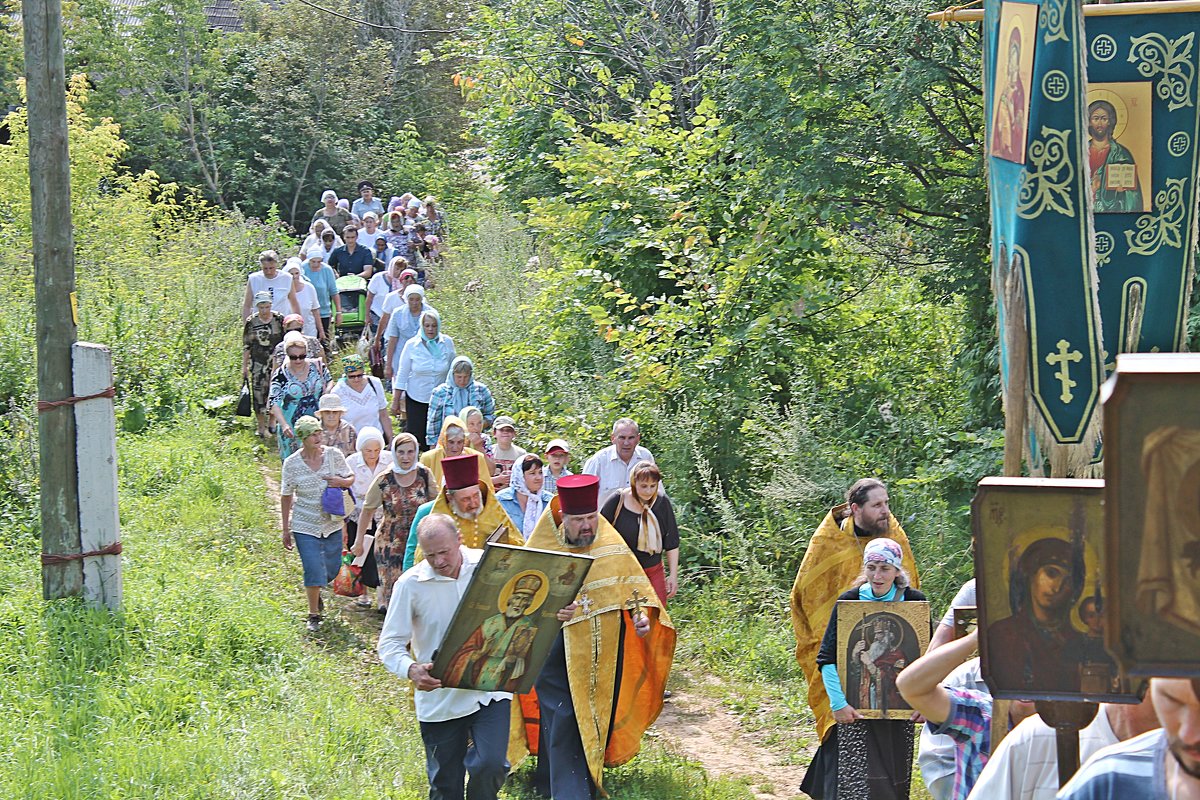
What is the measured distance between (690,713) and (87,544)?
4.38m

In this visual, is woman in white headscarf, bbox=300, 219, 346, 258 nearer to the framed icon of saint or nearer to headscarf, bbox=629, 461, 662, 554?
headscarf, bbox=629, 461, 662, 554

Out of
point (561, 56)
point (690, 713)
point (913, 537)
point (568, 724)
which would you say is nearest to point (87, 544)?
point (568, 724)

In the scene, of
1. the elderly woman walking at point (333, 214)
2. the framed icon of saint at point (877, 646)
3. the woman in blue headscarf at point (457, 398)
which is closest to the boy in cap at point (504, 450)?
the woman in blue headscarf at point (457, 398)

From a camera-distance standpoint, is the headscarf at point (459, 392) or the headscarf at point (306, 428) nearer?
the headscarf at point (306, 428)

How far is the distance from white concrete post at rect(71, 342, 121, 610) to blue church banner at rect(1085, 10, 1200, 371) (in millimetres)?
6486

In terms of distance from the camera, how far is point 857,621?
6898mm

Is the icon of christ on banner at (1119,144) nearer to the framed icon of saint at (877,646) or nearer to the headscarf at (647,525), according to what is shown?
the framed icon of saint at (877,646)

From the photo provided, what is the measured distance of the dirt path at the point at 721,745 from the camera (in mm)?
9453

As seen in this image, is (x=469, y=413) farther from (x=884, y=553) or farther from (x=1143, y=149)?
(x=1143, y=149)

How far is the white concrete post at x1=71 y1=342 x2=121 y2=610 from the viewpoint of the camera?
9.63 m

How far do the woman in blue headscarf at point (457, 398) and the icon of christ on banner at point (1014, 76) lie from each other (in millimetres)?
8433

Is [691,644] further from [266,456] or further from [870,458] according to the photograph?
[266,456]

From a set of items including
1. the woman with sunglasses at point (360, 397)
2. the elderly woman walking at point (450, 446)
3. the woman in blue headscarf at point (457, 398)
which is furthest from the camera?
the woman with sunglasses at point (360, 397)

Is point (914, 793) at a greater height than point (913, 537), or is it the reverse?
point (913, 537)
